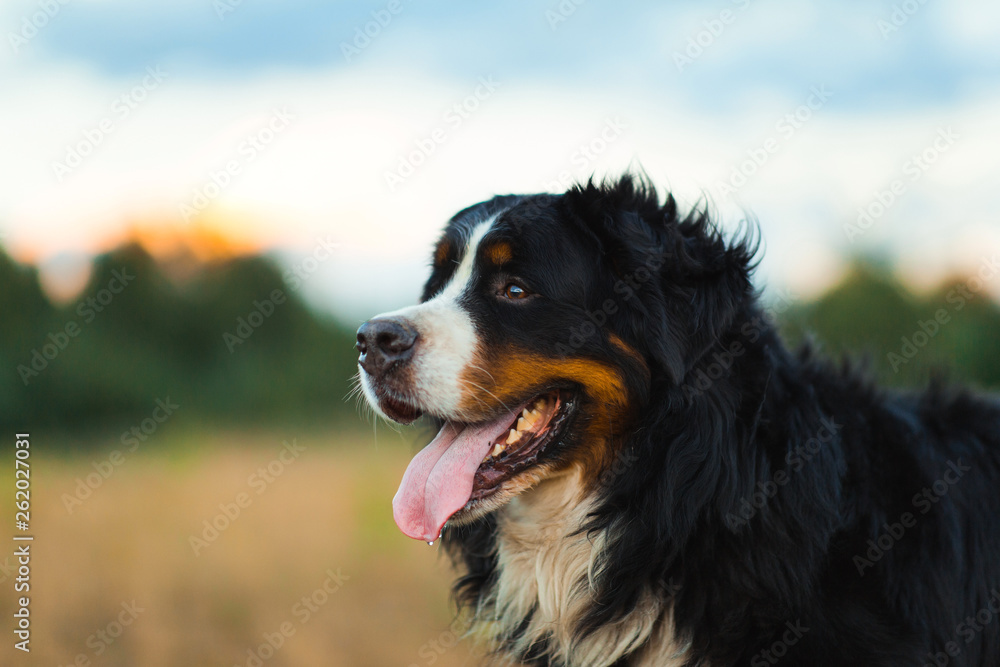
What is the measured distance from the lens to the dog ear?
287 cm

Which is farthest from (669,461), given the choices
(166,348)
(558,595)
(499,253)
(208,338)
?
(208,338)

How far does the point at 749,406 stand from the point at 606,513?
26.6 inches

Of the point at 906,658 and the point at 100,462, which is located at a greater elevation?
the point at 906,658

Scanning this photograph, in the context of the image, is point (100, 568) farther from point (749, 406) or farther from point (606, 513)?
point (749, 406)

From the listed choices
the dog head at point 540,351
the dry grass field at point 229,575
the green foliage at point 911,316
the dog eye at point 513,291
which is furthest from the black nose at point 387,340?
the green foliage at point 911,316

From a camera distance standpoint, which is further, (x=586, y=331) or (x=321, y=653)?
(x=321, y=653)

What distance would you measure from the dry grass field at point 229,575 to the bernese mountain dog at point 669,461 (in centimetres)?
93

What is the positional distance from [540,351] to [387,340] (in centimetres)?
60

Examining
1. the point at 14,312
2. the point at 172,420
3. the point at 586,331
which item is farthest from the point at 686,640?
the point at 14,312

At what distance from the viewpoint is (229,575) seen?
6.46 metres

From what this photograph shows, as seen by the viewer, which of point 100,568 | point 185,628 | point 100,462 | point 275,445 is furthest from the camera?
point 275,445

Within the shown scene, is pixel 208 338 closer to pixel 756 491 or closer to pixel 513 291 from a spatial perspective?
pixel 513 291

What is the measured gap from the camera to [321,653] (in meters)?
5.08

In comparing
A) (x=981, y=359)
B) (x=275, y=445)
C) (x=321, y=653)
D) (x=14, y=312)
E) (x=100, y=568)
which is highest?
Result: (x=981, y=359)
